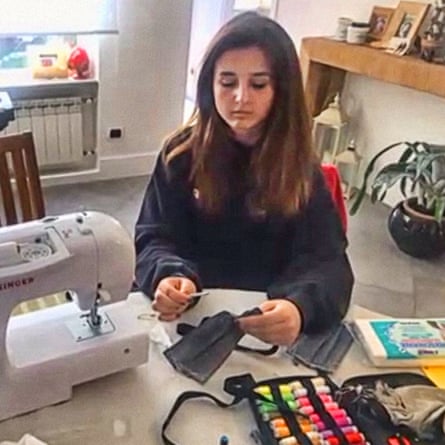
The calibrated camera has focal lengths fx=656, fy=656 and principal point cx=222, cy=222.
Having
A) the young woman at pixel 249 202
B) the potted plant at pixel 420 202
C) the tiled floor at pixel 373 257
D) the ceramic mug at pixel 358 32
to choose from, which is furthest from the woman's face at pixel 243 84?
the ceramic mug at pixel 358 32

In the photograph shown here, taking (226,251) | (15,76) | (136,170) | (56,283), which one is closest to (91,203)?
(136,170)

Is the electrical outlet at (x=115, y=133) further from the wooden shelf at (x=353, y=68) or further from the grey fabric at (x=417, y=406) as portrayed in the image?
the grey fabric at (x=417, y=406)

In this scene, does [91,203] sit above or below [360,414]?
below

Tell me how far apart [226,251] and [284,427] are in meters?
0.59

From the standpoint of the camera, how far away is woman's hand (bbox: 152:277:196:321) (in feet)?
3.91

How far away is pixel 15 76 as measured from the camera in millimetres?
3412

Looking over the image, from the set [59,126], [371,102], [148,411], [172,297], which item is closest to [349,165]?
[371,102]

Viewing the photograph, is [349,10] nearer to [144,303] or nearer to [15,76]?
[15,76]

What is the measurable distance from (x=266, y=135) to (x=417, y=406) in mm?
622

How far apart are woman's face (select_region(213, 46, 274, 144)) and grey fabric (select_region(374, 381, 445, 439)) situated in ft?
1.86

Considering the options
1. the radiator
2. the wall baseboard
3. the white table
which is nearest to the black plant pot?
the wall baseboard

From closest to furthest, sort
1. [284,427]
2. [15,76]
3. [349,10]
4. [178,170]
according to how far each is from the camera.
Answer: [284,427] → [178,170] → [15,76] → [349,10]

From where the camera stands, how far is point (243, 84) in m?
1.27

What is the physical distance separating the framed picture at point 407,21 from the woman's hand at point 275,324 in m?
2.40
